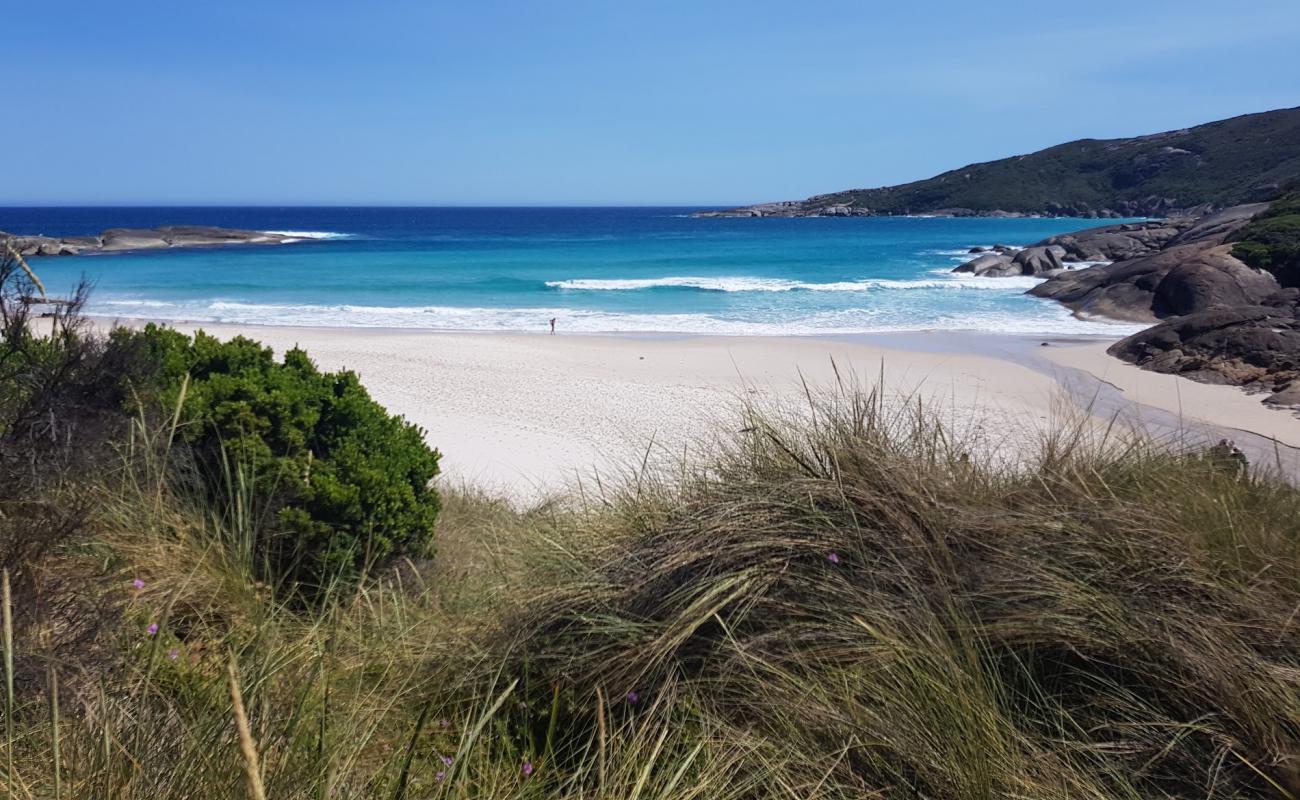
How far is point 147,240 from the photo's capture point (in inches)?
2413

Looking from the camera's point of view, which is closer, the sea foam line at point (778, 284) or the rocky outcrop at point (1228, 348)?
the rocky outcrop at point (1228, 348)

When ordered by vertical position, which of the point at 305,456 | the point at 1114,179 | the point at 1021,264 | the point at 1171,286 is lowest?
the point at 1021,264

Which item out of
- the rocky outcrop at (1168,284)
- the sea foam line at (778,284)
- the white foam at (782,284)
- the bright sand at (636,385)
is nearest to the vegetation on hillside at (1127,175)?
the white foam at (782,284)

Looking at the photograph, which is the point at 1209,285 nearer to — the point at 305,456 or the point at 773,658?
the point at 305,456

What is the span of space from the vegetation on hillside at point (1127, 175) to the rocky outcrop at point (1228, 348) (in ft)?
244

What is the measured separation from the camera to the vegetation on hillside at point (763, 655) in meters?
2.03

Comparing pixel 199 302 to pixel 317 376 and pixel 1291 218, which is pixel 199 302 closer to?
pixel 317 376

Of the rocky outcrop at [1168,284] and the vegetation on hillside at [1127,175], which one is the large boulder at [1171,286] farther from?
the vegetation on hillside at [1127,175]

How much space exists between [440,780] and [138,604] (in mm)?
1372

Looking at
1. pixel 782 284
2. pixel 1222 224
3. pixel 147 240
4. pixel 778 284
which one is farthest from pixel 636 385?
pixel 147 240

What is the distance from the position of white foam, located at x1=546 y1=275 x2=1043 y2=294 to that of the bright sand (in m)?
14.1

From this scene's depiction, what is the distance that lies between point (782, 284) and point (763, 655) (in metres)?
37.8

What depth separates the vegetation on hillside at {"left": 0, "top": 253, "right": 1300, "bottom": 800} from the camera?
2029mm

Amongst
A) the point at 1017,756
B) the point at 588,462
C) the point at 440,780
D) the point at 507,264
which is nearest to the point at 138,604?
the point at 440,780
